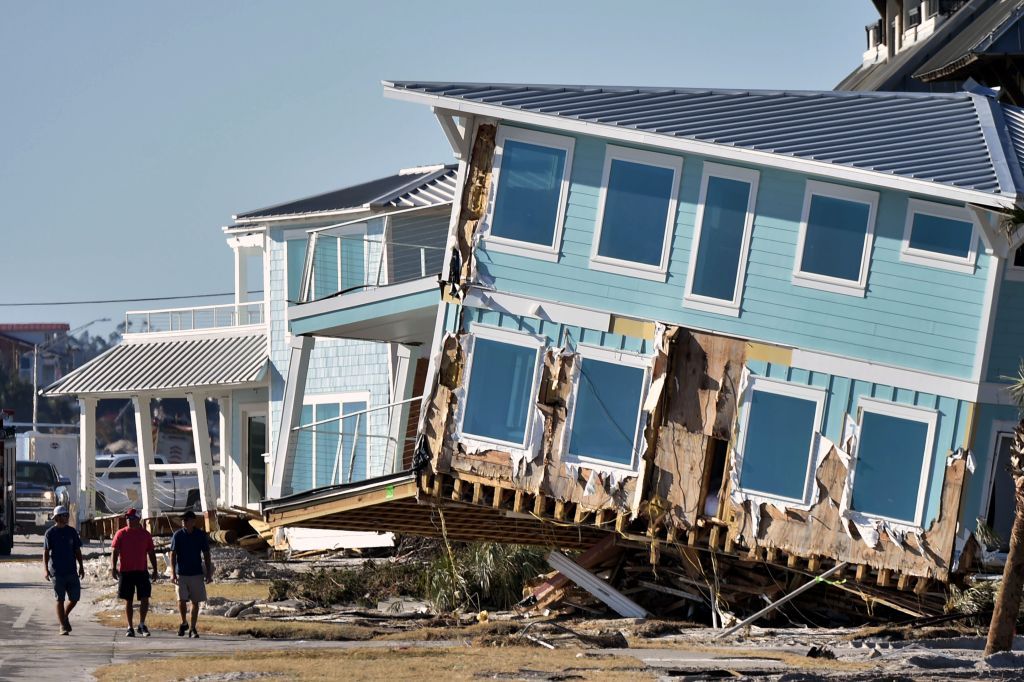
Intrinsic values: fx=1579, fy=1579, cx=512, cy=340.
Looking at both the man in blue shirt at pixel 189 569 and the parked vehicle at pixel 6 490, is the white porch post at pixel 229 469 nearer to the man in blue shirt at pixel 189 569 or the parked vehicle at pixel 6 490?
the parked vehicle at pixel 6 490

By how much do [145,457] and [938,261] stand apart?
73.1 feet

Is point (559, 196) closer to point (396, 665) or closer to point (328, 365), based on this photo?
point (396, 665)

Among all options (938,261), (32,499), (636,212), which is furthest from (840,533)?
(32,499)

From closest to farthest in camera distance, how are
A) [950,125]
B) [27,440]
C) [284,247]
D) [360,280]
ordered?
[950,125]
[360,280]
[284,247]
[27,440]

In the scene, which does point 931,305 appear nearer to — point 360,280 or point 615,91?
point 615,91

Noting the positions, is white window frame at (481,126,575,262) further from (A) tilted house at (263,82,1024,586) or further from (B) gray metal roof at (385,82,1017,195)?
(B) gray metal roof at (385,82,1017,195)

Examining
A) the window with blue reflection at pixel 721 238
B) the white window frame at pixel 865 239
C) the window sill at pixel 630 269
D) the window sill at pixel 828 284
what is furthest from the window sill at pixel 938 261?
the window sill at pixel 630 269

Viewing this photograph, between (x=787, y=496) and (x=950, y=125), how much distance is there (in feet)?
19.9

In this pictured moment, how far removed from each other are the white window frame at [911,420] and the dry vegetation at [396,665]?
200 inches

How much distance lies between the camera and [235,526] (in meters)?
33.1

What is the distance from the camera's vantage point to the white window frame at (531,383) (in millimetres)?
21922

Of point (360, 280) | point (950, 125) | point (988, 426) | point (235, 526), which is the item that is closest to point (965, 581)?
point (988, 426)

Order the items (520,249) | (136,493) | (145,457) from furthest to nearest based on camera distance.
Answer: (136,493) < (145,457) < (520,249)

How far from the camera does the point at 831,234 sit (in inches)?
846
